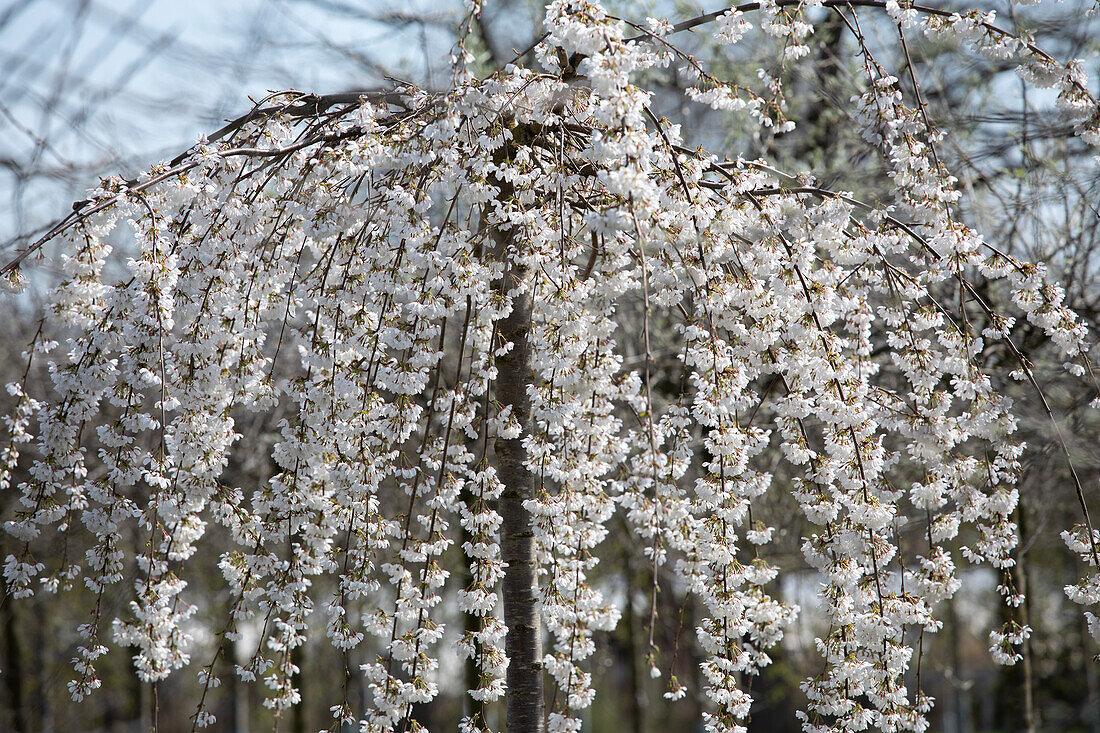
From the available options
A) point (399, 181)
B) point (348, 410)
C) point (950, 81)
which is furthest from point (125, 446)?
point (950, 81)

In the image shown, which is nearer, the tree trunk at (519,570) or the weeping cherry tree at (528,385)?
the weeping cherry tree at (528,385)

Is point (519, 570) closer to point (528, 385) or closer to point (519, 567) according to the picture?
point (519, 567)

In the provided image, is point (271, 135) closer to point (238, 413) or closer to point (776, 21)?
point (776, 21)

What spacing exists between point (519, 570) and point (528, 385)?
717 millimetres

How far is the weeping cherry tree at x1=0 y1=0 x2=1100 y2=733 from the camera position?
2635mm

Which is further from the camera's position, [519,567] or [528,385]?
[519,567]

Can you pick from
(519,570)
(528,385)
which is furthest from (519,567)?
(528,385)

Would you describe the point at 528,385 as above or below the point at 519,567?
above

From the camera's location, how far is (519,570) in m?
3.03

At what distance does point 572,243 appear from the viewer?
8.77 feet

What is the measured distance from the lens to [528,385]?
2.79 metres

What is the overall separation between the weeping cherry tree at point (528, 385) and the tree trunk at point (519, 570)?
1 centimetres

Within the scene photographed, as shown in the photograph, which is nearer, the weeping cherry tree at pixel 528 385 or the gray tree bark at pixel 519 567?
the weeping cherry tree at pixel 528 385

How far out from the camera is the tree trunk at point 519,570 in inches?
118
